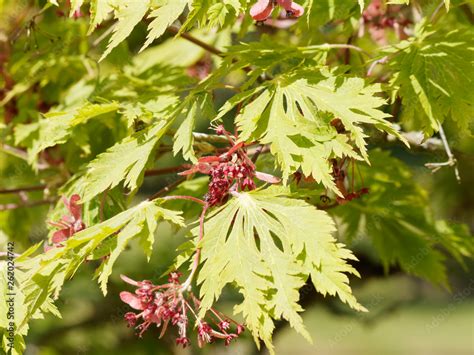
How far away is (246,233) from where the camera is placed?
121 centimetres

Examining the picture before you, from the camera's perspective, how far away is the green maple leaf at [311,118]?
119 cm

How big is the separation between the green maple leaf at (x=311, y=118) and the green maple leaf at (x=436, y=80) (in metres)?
0.10

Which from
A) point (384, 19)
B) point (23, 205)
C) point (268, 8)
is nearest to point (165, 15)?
point (268, 8)

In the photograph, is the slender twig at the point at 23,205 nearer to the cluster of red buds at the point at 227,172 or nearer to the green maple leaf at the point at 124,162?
the green maple leaf at the point at 124,162

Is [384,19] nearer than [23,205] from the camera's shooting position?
Yes

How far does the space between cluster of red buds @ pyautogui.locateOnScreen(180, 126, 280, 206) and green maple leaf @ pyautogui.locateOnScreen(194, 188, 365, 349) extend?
0.03 m

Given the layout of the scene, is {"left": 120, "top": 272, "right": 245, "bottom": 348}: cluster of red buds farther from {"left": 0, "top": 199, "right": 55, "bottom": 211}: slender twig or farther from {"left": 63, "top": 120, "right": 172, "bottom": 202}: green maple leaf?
{"left": 0, "top": 199, "right": 55, "bottom": 211}: slender twig

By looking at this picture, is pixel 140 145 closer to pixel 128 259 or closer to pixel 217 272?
pixel 217 272

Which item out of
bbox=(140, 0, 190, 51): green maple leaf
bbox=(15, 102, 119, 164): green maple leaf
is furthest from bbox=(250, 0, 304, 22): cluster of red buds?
bbox=(15, 102, 119, 164): green maple leaf

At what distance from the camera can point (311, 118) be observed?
1.26 m

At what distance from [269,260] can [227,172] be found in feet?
0.58

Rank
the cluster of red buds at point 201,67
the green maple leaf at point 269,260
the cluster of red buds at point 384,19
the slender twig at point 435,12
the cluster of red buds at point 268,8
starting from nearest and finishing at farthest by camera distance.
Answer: the green maple leaf at point 269,260
the cluster of red buds at point 268,8
the slender twig at point 435,12
the cluster of red buds at point 384,19
the cluster of red buds at point 201,67

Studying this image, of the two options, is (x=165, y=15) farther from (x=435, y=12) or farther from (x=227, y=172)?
(x=435, y=12)

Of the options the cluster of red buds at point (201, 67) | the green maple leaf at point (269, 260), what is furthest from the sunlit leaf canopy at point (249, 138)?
the cluster of red buds at point (201, 67)
